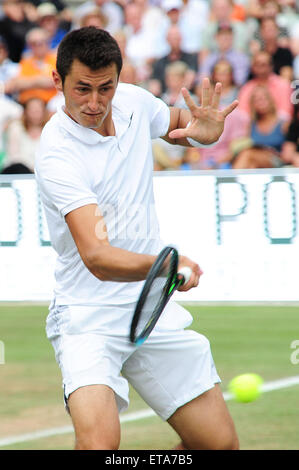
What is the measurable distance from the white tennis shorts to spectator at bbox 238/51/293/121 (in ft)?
24.2

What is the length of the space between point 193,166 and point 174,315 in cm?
707

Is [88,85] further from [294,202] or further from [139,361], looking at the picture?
[294,202]

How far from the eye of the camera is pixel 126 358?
4199mm

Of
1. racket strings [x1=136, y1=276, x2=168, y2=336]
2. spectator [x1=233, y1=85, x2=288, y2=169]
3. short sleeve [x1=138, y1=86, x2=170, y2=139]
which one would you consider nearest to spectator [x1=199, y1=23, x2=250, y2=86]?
spectator [x1=233, y1=85, x2=288, y2=169]

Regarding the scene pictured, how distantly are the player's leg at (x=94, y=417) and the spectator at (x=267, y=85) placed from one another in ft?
25.8

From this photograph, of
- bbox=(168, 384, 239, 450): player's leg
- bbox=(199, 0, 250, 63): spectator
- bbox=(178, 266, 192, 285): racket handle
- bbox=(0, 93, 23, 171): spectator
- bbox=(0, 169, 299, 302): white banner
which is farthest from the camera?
bbox=(199, 0, 250, 63): spectator

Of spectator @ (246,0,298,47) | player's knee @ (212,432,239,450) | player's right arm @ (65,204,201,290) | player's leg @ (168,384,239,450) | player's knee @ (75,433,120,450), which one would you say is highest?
spectator @ (246,0,298,47)

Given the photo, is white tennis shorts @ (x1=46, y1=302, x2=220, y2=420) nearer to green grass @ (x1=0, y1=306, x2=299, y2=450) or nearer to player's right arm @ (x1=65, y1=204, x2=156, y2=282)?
player's right arm @ (x1=65, y1=204, x2=156, y2=282)

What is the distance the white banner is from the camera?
866 centimetres

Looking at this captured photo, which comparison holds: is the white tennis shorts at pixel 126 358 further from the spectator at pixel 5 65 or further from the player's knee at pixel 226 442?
the spectator at pixel 5 65

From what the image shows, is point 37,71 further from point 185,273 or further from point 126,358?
point 185,273

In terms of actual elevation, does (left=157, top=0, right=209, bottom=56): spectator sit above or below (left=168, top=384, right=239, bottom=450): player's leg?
above

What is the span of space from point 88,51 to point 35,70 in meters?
9.05

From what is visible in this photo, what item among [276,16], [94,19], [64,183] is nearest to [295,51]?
[276,16]
